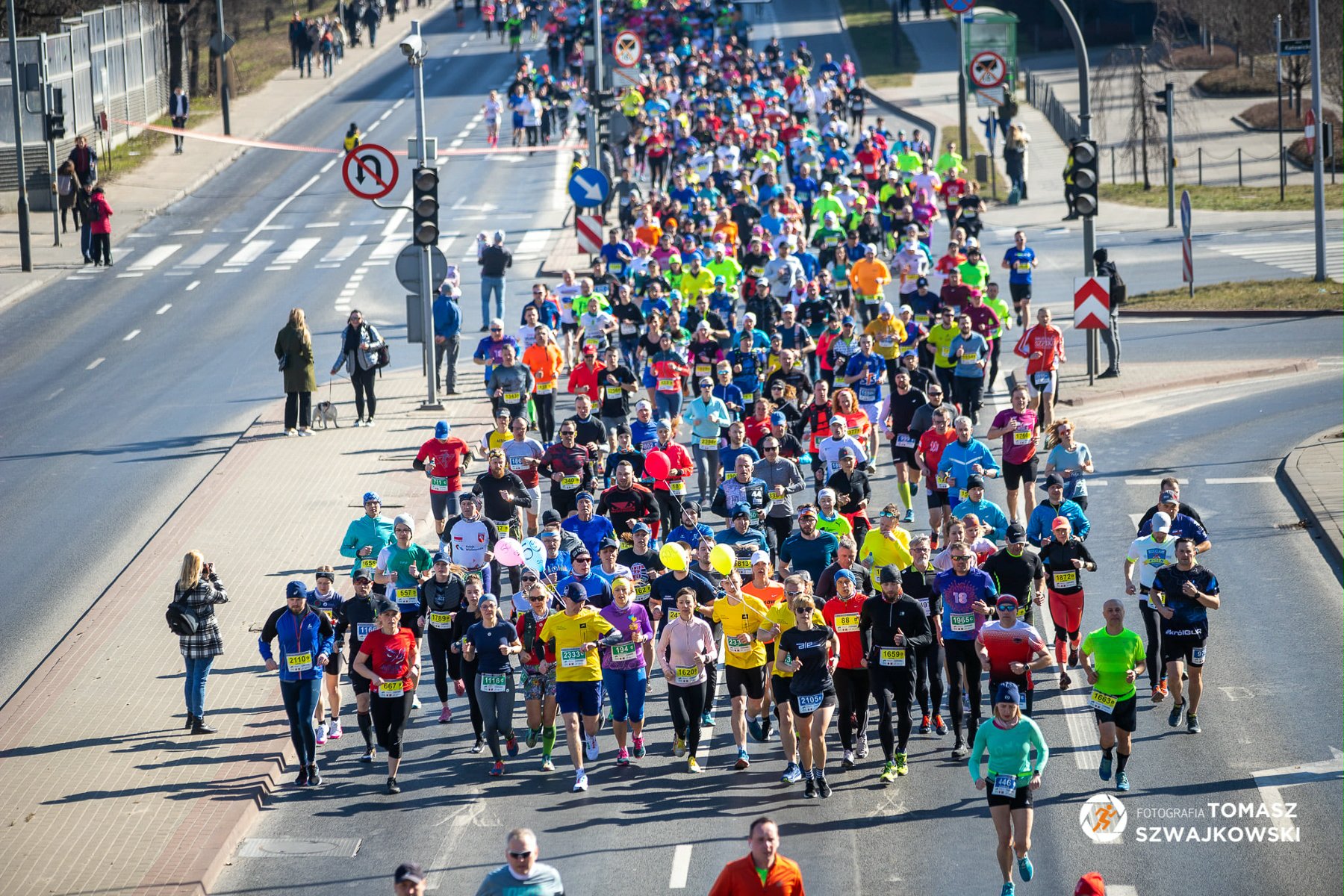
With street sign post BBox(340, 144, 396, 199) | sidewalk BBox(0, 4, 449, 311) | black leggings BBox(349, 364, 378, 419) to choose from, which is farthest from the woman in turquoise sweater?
sidewalk BBox(0, 4, 449, 311)

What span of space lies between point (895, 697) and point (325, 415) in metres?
13.9

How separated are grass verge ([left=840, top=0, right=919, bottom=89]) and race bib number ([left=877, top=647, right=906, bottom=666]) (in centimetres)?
5658

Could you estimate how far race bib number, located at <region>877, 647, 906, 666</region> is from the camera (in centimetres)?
1520

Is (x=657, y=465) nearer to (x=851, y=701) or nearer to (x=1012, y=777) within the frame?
(x=851, y=701)

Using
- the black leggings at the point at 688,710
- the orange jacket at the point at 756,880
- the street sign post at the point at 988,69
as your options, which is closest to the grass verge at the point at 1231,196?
the street sign post at the point at 988,69

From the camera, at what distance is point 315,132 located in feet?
198

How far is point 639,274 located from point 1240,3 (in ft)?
130

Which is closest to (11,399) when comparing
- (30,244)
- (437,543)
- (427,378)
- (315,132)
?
(427,378)

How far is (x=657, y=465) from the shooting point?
2016 centimetres

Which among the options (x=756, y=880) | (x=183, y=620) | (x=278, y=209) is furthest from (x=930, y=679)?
(x=278, y=209)

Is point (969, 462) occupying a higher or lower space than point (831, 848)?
higher

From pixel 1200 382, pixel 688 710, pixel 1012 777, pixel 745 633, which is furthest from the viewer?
pixel 1200 382

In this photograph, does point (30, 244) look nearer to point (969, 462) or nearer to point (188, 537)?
point (188, 537)

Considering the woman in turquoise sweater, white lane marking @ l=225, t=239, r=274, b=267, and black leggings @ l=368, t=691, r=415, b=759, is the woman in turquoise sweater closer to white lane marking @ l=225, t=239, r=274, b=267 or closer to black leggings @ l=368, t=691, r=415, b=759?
black leggings @ l=368, t=691, r=415, b=759
